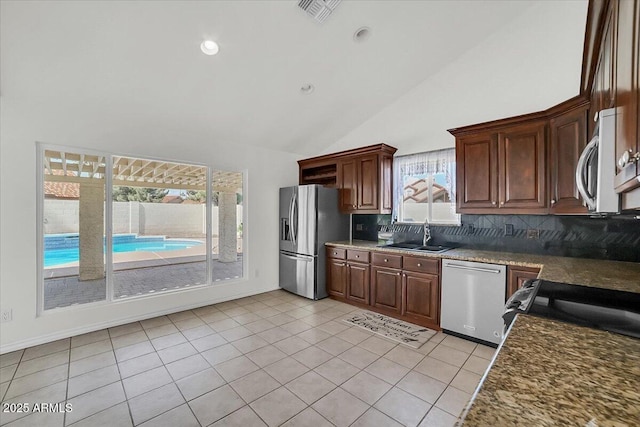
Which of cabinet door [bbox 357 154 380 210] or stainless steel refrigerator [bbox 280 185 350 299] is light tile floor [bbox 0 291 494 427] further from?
cabinet door [bbox 357 154 380 210]

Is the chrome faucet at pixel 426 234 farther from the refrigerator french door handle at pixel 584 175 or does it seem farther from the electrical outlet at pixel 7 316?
the electrical outlet at pixel 7 316

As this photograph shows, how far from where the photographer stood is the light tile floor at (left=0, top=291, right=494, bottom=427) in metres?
1.88

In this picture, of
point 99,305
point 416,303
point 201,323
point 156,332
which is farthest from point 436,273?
point 99,305

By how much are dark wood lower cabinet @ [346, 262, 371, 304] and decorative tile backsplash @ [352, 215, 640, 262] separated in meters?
0.90

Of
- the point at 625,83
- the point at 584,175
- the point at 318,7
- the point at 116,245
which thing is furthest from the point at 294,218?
the point at 625,83

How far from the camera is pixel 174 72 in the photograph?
2.79m

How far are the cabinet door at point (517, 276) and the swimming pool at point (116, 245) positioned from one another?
154 inches

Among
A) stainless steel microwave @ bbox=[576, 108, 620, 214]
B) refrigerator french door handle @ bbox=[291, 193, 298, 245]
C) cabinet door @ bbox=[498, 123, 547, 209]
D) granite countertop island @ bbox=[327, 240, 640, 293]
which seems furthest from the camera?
refrigerator french door handle @ bbox=[291, 193, 298, 245]

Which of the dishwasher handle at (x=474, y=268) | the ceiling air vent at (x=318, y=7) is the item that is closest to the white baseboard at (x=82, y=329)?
the dishwasher handle at (x=474, y=268)

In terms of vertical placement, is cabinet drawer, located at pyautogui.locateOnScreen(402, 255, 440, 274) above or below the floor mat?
above

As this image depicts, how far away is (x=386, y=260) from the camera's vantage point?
11.8 ft

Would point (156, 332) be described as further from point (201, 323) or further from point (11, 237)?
point (11, 237)


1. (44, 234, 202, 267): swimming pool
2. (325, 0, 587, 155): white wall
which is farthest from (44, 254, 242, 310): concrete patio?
(325, 0, 587, 155): white wall

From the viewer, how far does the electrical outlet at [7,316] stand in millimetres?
2652
